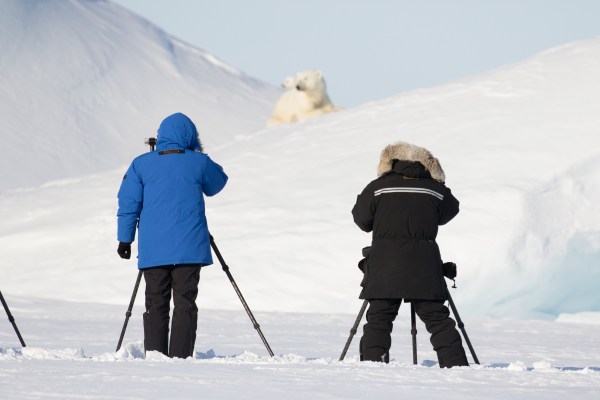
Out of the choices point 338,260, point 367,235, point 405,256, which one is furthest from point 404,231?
point 367,235

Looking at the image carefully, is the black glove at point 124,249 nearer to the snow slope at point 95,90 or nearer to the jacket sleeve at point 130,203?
the jacket sleeve at point 130,203

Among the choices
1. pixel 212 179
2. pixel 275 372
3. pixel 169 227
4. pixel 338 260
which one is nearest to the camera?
pixel 275 372

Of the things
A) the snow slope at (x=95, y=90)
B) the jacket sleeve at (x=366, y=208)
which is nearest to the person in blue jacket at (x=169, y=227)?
the jacket sleeve at (x=366, y=208)

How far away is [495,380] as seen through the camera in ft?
16.2

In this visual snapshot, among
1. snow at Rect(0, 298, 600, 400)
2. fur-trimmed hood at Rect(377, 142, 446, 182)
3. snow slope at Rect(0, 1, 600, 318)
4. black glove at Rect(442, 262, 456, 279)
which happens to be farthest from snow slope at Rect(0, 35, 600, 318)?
fur-trimmed hood at Rect(377, 142, 446, 182)

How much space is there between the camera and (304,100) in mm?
27859

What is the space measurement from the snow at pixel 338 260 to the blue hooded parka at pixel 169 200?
0.53 meters

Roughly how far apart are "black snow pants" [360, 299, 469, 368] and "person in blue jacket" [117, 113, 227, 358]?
0.88 meters

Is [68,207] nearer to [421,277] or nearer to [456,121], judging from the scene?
[456,121]

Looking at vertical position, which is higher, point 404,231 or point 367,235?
point 367,235

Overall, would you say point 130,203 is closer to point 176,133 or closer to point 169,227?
point 169,227

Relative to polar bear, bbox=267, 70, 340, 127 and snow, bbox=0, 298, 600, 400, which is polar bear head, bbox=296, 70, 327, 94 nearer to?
polar bear, bbox=267, 70, 340, 127

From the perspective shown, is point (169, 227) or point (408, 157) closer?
point (408, 157)

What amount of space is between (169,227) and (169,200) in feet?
0.45
